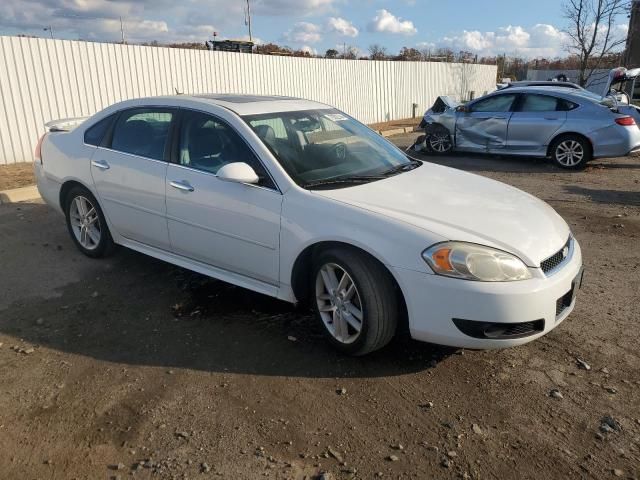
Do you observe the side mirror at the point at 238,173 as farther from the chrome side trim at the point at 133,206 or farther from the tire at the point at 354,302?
the chrome side trim at the point at 133,206

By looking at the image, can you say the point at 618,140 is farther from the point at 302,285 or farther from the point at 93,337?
the point at 93,337

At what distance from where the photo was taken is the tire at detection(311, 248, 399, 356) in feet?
10.6

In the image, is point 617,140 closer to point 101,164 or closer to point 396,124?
point 101,164

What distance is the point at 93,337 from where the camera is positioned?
3.87 metres

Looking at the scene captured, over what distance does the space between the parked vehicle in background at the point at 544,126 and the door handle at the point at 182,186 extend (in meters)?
8.42

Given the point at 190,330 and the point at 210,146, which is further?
the point at 210,146

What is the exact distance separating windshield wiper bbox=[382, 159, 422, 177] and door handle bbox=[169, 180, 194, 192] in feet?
4.84

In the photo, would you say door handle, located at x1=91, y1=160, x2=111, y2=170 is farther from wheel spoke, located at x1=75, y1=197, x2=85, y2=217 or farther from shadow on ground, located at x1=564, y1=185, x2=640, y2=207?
shadow on ground, located at x1=564, y1=185, x2=640, y2=207

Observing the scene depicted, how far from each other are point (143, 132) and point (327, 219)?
220cm

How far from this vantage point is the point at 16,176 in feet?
29.2

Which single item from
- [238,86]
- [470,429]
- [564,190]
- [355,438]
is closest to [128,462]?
[355,438]

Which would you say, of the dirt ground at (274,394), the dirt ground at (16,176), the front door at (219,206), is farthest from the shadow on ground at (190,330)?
the dirt ground at (16,176)

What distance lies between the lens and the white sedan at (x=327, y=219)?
310 cm

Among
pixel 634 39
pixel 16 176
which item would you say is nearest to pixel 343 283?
pixel 16 176
